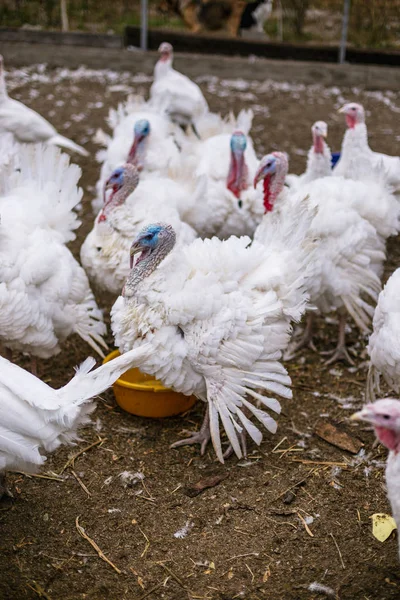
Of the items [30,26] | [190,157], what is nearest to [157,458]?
[190,157]

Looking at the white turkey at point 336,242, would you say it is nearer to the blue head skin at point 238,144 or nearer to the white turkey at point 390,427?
the blue head skin at point 238,144

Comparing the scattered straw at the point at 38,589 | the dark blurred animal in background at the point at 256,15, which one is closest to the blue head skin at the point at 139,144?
the scattered straw at the point at 38,589

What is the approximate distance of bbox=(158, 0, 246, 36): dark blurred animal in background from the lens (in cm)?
1236

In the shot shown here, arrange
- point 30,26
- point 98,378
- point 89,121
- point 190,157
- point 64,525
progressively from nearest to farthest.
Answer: point 98,378
point 64,525
point 190,157
point 89,121
point 30,26

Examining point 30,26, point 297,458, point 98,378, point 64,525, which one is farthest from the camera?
point 30,26

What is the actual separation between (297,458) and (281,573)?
0.83 metres

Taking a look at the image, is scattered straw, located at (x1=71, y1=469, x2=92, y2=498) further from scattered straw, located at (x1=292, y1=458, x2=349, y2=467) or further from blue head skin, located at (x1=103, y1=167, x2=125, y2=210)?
blue head skin, located at (x1=103, y1=167, x2=125, y2=210)

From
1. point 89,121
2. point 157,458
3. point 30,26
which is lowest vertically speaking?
point 157,458

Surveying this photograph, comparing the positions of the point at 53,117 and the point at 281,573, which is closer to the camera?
the point at 281,573

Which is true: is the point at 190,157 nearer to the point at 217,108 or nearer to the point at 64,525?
the point at 64,525

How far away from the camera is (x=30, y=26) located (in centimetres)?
1203

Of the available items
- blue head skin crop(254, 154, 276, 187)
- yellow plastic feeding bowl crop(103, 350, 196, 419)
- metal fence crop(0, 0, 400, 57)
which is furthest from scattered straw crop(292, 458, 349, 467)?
metal fence crop(0, 0, 400, 57)

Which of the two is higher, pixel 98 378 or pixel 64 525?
pixel 98 378

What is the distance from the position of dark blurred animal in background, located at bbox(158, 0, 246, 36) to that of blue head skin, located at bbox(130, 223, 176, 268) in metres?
9.85
